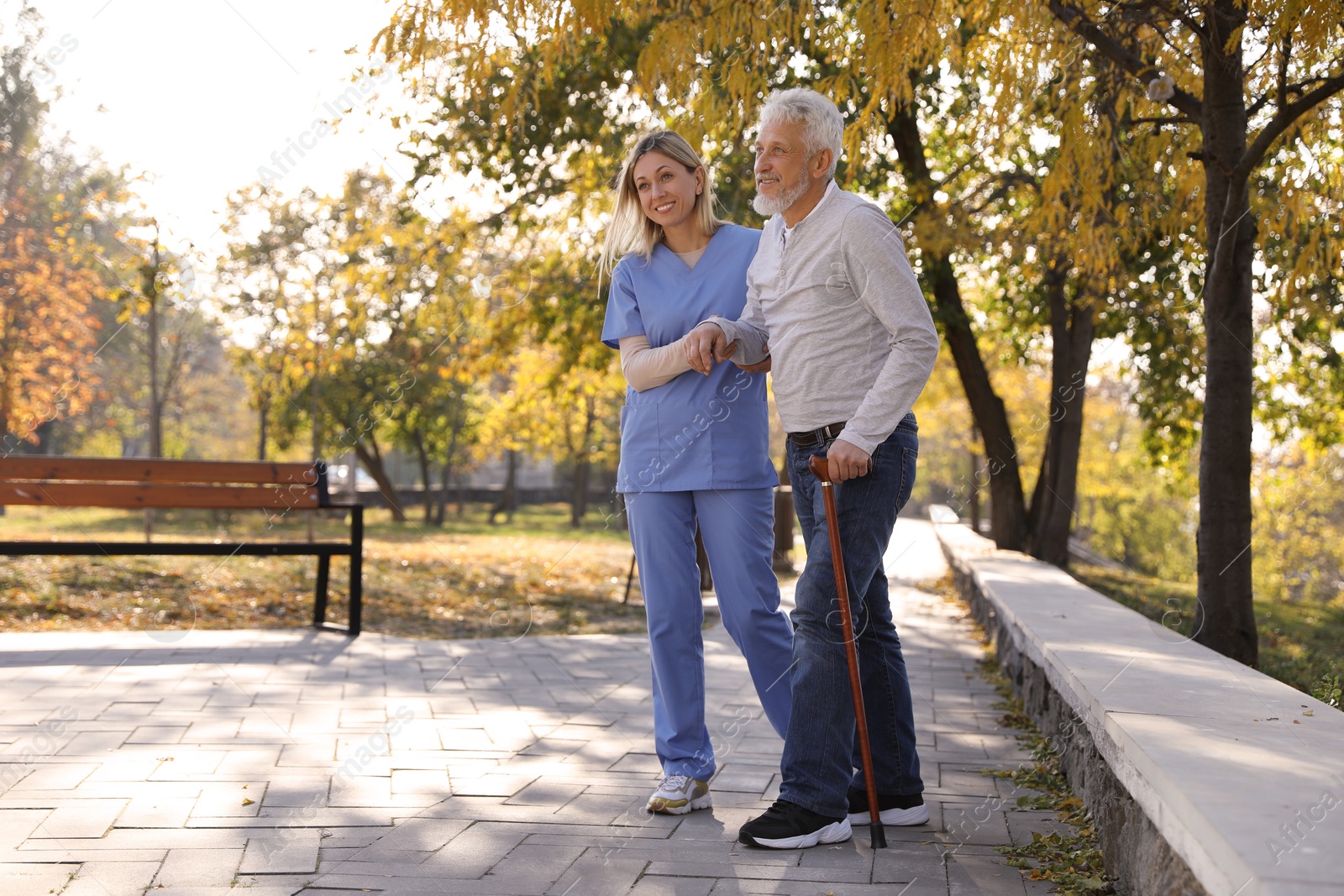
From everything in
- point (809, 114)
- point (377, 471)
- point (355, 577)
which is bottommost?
point (355, 577)

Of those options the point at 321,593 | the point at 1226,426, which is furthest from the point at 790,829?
the point at 321,593

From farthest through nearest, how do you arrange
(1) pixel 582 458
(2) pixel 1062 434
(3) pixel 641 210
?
(1) pixel 582 458, (2) pixel 1062 434, (3) pixel 641 210

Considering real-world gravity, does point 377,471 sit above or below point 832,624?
above

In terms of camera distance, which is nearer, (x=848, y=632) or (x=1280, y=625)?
(x=848, y=632)

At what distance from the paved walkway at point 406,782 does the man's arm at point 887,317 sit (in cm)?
104

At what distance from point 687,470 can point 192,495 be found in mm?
4312

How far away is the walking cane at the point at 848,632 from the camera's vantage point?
9.07 feet

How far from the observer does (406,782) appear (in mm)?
3502

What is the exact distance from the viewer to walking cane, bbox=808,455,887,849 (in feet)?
9.07

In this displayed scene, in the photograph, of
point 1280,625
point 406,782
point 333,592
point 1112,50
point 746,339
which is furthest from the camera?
point 333,592

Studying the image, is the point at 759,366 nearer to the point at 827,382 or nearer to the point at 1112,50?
the point at 827,382

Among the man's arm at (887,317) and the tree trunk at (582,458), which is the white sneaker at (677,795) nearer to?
the man's arm at (887,317)

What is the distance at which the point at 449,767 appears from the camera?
3.68 m

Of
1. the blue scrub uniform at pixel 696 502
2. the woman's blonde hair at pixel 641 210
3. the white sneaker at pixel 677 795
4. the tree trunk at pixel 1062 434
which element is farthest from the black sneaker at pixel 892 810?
the tree trunk at pixel 1062 434
